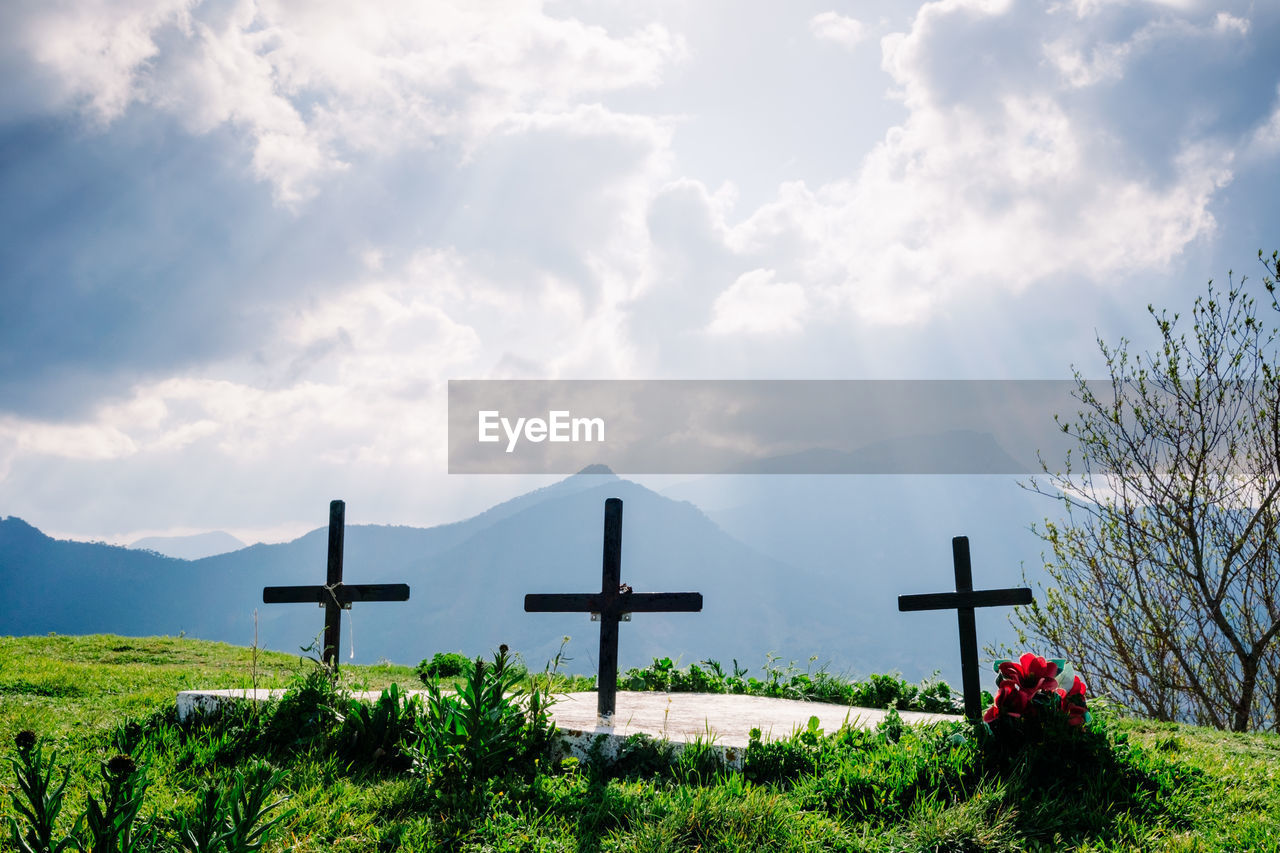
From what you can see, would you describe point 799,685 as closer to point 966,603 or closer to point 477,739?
point 966,603

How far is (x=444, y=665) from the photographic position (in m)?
9.61

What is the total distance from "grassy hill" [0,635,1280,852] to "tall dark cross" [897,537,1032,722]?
4.61 feet

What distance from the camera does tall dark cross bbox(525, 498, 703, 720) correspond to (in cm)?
674

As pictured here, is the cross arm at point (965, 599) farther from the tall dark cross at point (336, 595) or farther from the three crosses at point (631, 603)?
the tall dark cross at point (336, 595)

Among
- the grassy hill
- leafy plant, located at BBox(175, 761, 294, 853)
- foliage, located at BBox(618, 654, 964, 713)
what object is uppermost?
leafy plant, located at BBox(175, 761, 294, 853)

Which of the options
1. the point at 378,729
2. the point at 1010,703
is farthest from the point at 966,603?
the point at 378,729

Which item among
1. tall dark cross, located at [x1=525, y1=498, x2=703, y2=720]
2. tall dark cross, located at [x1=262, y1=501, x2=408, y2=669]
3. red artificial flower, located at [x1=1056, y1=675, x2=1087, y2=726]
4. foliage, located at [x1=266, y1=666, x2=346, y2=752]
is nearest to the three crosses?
tall dark cross, located at [x1=525, y1=498, x2=703, y2=720]

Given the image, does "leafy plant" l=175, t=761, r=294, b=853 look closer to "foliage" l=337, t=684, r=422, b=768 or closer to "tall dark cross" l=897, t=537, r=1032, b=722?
"foliage" l=337, t=684, r=422, b=768

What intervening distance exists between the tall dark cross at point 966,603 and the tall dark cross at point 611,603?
2.09 m

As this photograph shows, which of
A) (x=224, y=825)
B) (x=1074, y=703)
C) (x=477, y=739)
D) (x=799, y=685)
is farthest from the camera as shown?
(x=799, y=685)

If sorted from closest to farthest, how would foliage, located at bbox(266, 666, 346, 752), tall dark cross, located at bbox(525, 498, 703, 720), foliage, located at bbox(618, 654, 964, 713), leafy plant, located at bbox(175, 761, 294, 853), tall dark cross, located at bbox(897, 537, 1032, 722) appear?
1. leafy plant, located at bbox(175, 761, 294, 853)
2. foliage, located at bbox(266, 666, 346, 752)
3. tall dark cross, located at bbox(525, 498, 703, 720)
4. tall dark cross, located at bbox(897, 537, 1032, 722)
5. foliage, located at bbox(618, 654, 964, 713)

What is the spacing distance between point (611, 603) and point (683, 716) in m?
1.18

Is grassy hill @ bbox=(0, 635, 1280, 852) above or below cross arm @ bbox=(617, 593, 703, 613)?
below

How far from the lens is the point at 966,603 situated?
720cm
